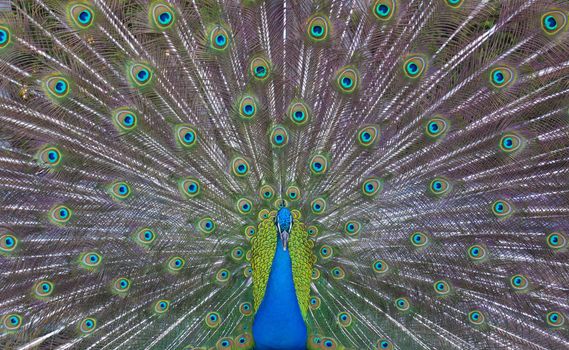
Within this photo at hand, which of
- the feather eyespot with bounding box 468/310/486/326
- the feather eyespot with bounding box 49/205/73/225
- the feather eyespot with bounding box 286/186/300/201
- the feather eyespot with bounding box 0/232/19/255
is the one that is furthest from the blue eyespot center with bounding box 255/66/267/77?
the feather eyespot with bounding box 468/310/486/326

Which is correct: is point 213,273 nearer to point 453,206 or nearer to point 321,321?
point 321,321

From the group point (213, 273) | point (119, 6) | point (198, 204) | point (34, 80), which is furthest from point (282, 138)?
point (34, 80)

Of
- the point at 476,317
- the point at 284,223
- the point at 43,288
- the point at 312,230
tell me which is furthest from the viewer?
the point at 312,230

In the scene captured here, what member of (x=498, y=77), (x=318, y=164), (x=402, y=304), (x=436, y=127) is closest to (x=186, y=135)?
(x=318, y=164)

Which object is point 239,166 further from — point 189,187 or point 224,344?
point 224,344

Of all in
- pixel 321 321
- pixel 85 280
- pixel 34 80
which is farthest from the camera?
pixel 321 321

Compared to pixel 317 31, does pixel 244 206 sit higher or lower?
lower
